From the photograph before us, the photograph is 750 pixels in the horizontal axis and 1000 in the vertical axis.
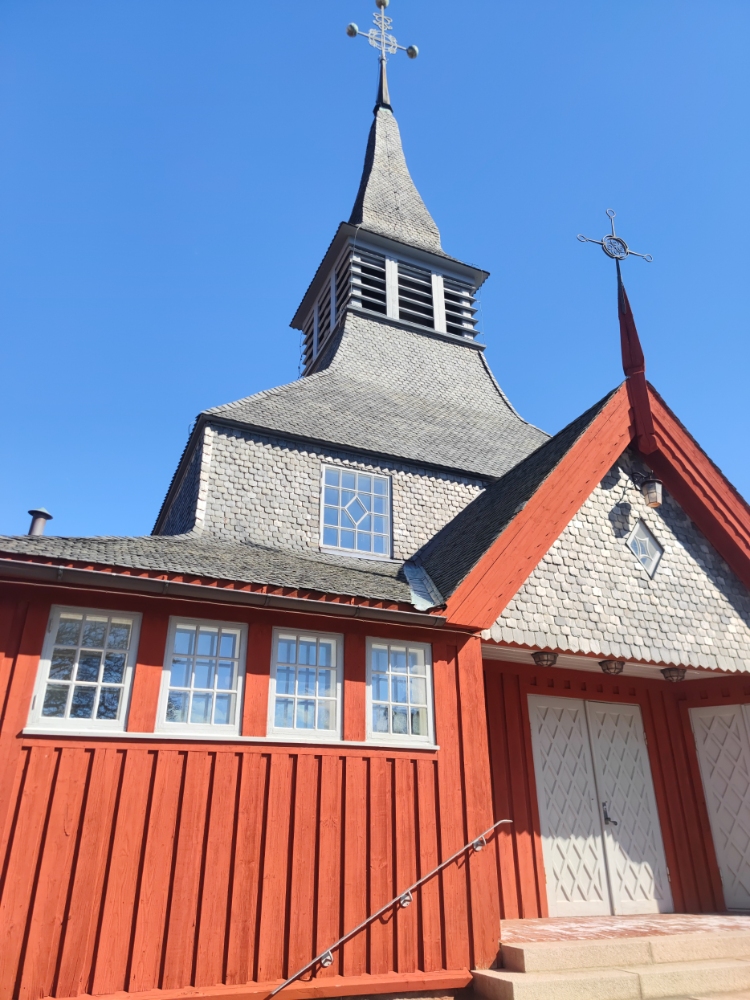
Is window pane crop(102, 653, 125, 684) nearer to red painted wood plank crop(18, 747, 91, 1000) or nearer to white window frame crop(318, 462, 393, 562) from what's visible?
red painted wood plank crop(18, 747, 91, 1000)

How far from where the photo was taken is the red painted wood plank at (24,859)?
5.74 metres

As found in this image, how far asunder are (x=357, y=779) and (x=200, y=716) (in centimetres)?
174

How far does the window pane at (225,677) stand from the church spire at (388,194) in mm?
15289

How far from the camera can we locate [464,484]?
44.5 feet

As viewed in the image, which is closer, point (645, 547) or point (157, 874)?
point (157, 874)

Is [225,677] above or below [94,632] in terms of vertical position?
below

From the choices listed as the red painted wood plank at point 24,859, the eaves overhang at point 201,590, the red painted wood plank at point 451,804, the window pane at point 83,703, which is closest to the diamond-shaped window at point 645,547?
the red painted wood plank at point 451,804

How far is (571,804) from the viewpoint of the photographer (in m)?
10.1

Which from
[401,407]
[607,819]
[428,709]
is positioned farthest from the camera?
[401,407]

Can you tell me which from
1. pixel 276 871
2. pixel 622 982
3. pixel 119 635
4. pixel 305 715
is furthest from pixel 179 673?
pixel 622 982

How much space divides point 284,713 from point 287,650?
2.17 ft

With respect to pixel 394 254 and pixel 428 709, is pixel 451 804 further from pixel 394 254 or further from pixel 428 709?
pixel 394 254

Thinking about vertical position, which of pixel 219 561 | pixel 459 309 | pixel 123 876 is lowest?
pixel 123 876

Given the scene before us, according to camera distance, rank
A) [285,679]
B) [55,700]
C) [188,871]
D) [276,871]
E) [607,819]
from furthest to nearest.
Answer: [607,819] < [285,679] < [276,871] < [55,700] < [188,871]
